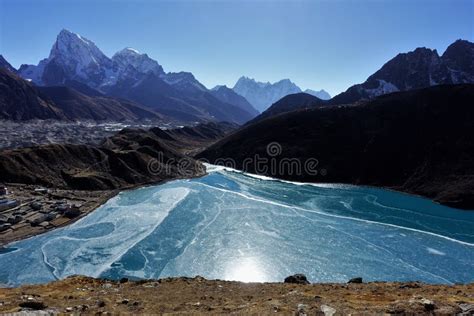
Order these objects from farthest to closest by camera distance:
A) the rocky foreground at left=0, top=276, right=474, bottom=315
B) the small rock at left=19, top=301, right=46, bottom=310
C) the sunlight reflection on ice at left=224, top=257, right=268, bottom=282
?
1. the sunlight reflection on ice at left=224, top=257, right=268, bottom=282
2. the small rock at left=19, top=301, right=46, bottom=310
3. the rocky foreground at left=0, top=276, right=474, bottom=315

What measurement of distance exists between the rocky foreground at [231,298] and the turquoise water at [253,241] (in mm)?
24829

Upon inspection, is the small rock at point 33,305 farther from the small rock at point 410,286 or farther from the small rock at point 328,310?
the small rock at point 410,286

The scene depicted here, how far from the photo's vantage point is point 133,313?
70.0 feet

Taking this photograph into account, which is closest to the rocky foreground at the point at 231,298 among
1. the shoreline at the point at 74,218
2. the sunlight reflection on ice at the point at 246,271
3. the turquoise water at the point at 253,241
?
the sunlight reflection on ice at the point at 246,271

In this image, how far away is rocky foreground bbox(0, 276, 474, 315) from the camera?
20.9 metres

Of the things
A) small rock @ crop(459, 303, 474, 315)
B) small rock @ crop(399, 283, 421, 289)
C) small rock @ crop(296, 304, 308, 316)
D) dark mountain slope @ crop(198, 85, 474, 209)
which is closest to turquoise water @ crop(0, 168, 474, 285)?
dark mountain slope @ crop(198, 85, 474, 209)

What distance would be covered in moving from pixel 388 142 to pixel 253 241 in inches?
4022

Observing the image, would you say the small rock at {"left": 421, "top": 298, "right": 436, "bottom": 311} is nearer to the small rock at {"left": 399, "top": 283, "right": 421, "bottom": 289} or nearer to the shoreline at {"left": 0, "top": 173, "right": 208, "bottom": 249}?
the small rock at {"left": 399, "top": 283, "right": 421, "bottom": 289}

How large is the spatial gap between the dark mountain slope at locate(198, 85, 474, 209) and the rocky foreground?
9167cm

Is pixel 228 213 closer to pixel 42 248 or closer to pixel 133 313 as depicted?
pixel 42 248

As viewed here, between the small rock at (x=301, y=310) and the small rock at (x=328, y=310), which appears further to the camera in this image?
the small rock at (x=328, y=310)

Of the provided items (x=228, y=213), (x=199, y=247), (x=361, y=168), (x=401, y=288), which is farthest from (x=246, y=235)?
(x=361, y=168)

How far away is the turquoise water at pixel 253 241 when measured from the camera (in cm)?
5737

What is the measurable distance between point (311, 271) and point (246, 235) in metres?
19.6
